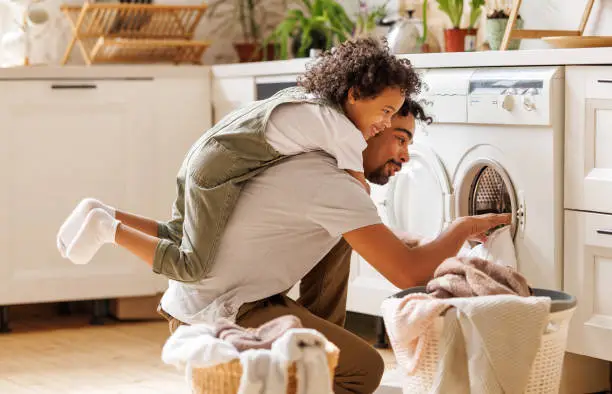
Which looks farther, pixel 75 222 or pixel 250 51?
pixel 250 51

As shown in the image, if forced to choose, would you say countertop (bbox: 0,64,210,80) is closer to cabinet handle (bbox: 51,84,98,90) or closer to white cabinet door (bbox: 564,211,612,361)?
cabinet handle (bbox: 51,84,98,90)

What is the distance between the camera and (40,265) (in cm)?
381

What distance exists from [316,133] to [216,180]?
0.25 m

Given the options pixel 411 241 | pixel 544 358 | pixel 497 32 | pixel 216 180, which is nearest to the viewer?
pixel 544 358

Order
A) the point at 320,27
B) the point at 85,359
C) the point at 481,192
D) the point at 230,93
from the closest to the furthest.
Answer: the point at 481,192, the point at 85,359, the point at 230,93, the point at 320,27

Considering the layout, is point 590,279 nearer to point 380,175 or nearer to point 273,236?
point 380,175

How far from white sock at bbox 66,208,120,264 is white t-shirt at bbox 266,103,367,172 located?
403mm

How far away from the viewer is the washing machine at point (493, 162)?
271 cm

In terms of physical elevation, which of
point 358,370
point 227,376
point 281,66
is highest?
point 281,66

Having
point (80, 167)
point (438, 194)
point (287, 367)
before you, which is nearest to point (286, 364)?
point (287, 367)

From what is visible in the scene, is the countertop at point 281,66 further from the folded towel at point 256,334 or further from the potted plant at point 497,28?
the folded towel at point 256,334

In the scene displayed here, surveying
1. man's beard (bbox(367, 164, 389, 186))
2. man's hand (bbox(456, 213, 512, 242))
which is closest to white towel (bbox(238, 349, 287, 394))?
man's hand (bbox(456, 213, 512, 242))

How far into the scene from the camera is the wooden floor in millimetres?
3055

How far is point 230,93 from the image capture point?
3941 millimetres
